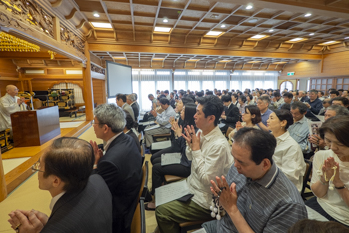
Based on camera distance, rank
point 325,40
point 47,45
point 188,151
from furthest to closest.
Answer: point 325,40
point 47,45
point 188,151

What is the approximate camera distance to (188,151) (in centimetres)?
222

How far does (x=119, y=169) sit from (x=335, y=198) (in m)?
1.86

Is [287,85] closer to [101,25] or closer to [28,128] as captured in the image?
[101,25]

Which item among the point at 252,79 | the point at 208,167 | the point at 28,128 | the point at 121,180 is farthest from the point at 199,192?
the point at 252,79

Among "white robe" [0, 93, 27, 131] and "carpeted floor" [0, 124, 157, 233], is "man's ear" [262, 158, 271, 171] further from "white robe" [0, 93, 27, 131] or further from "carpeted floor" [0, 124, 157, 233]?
"white robe" [0, 93, 27, 131]

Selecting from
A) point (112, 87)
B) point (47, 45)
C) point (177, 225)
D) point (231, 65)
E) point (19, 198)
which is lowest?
point (19, 198)

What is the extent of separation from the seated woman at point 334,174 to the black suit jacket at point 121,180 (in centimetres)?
160

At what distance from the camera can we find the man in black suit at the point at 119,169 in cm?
148

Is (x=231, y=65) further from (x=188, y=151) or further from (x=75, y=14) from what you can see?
(x=188, y=151)

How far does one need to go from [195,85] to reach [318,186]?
12.6 metres

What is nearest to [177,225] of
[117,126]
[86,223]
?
[86,223]

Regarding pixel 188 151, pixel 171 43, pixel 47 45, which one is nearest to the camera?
pixel 188 151

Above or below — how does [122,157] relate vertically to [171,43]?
below

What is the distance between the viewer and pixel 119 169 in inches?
59.6
